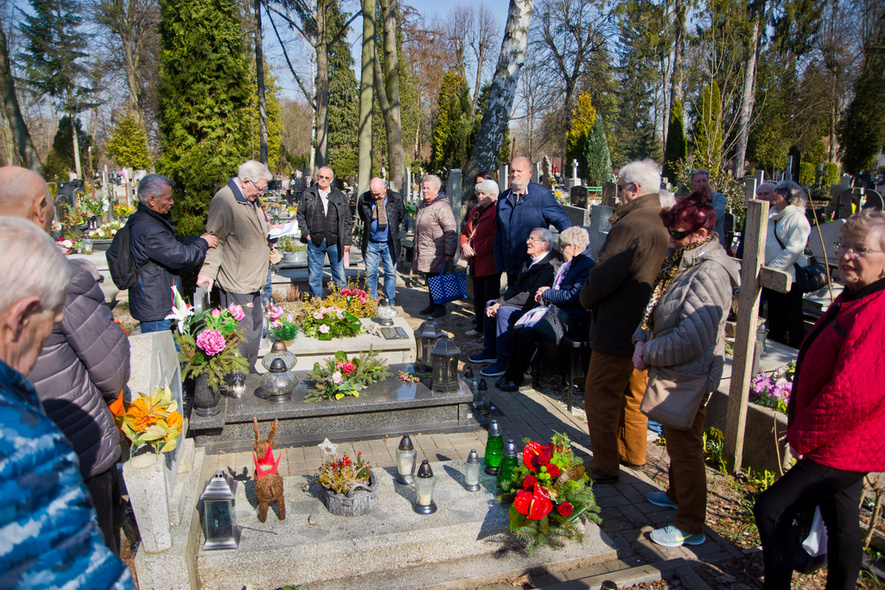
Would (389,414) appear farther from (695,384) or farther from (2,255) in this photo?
(2,255)

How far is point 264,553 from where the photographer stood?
2.73 metres

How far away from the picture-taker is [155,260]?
4.34 metres

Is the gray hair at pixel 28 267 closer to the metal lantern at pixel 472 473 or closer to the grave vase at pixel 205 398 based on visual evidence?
the metal lantern at pixel 472 473

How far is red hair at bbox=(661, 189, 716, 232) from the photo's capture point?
2863mm

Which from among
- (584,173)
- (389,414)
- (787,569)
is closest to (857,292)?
(787,569)

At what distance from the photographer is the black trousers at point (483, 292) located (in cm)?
662

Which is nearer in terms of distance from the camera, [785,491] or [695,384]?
[785,491]

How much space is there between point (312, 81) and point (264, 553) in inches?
1236

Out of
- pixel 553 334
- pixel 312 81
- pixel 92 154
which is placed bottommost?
pixel 553 334

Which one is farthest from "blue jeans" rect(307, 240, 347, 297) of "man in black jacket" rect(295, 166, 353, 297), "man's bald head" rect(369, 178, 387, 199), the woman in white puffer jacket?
the woman in white puffer jacket

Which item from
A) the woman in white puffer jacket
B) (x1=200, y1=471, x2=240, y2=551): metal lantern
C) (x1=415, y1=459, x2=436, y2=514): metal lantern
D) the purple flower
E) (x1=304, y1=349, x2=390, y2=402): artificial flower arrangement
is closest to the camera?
(x1=200, y1=471, x2=240, y2=551): metal lantern

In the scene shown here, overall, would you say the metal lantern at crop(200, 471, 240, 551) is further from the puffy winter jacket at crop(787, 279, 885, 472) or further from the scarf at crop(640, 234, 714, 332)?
the puffy winter jacket at crop(787, 279, 885, 472)

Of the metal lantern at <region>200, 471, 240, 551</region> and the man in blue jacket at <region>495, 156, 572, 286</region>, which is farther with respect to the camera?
the man in blue jacket at <region>495, 156, 572, 286</region>

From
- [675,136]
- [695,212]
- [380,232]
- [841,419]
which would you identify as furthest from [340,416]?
[675,136]
